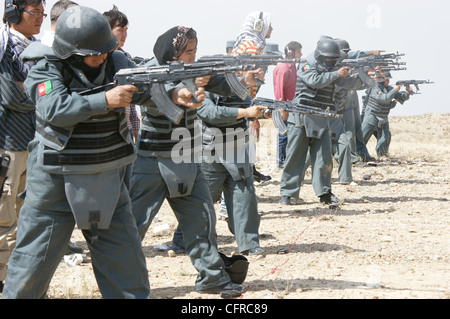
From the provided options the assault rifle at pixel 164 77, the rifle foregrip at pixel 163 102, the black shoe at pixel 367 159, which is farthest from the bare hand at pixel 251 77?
the black shoe at pixel 367 159

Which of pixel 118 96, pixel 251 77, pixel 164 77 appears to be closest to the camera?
pixel 118 96

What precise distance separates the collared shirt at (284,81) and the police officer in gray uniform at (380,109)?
128 inches

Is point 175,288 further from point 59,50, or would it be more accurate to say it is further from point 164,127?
point 59,50

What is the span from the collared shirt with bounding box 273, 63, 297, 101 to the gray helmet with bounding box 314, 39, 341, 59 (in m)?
2.69

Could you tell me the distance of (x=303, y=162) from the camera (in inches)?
374

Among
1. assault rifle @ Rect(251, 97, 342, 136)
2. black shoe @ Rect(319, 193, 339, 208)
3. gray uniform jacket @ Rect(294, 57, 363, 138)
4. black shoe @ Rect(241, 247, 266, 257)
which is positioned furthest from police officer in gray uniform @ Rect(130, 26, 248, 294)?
black shoe @ Rect(319, 193, 339, 208)

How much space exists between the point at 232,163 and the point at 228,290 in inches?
63.8

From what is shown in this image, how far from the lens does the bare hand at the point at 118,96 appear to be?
3.78 meters

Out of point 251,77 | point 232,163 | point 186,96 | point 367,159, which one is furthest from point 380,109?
point 186,96

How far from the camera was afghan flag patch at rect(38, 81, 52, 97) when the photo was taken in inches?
149

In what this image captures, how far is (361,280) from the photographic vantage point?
5512 mm

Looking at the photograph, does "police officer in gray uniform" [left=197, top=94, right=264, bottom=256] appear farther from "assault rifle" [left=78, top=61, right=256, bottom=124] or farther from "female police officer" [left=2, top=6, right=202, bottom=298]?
"female police officer" [left=2, top=6, right=202, bottom=298]

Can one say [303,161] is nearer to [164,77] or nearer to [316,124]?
[316,124]
